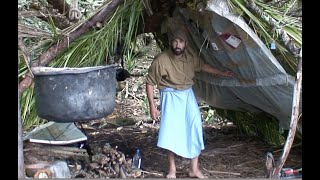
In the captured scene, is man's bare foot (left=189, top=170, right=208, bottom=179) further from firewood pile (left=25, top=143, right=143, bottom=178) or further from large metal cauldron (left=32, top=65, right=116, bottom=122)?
large metal cauldron (left=32, top=65, right=116, bottom=122)

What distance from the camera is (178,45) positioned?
459cm

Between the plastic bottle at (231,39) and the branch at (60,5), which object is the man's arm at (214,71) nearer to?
the plastic bottle at (231,39)

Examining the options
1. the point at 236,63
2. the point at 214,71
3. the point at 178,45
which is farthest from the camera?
the point at 214,71

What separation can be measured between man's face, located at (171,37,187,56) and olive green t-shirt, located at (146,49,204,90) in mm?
75

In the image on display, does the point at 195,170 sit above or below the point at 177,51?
below

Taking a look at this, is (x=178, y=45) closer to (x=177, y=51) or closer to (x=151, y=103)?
(x=177, y=51)

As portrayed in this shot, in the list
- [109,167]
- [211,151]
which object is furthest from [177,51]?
[211,151]

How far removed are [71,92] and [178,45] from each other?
1.07 m

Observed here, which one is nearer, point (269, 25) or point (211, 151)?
point (269, 25)

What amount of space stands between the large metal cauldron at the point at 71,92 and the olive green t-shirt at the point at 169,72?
1.94ft

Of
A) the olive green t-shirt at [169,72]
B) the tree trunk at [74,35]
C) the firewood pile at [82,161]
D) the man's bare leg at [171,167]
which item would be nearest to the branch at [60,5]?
the tree trunk at [74,35]

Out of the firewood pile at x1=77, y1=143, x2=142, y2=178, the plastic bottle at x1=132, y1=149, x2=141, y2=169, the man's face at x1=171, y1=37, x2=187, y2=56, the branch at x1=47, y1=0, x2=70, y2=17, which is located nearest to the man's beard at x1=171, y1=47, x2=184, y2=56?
the man's face at x1=171, y1=37, x2=187, y2=56

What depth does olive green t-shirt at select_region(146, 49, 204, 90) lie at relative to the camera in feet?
15.1
